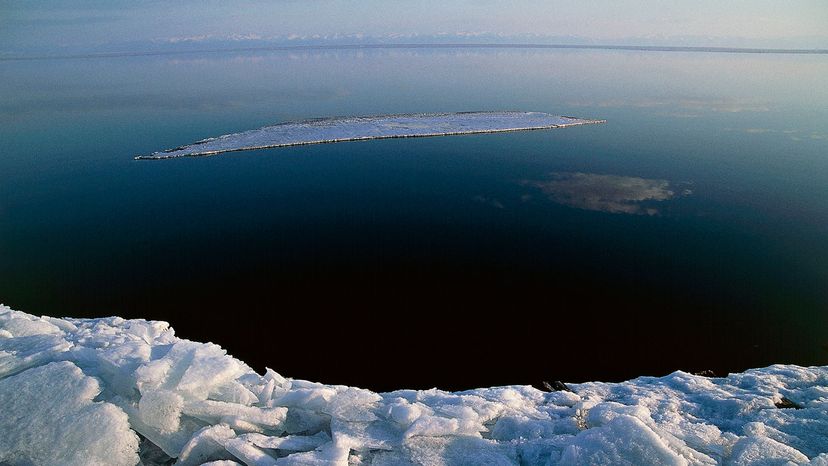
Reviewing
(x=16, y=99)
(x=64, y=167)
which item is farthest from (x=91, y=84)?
(x=64, y=167)

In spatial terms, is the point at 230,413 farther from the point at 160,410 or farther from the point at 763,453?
the point at 763,453

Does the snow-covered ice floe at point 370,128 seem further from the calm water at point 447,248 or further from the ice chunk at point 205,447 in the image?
the ice chunk at point 205,447

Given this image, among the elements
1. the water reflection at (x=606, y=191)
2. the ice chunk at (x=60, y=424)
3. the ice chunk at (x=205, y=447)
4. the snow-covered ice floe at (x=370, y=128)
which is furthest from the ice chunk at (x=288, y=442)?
the snow-covered ice floe at (x=370, y=128)

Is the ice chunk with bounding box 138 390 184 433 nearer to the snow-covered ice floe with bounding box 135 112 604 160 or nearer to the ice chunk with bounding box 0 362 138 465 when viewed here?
the ice chunk with bounding box 0 362 138 465

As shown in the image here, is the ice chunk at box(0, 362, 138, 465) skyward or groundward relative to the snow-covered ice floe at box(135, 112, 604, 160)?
groundward

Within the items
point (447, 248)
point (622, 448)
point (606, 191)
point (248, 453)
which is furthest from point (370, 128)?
point (622, 448)

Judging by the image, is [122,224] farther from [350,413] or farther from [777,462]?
[777,462]

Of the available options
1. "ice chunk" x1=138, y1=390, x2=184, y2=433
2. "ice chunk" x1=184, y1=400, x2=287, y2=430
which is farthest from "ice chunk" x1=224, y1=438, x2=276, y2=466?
"ice chunk" x1=138, y1=390, x2=184, y2=433
